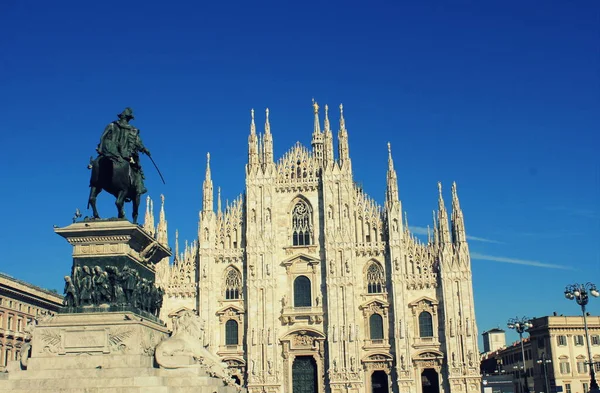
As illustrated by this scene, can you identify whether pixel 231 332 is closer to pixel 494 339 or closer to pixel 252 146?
pixel 252 146

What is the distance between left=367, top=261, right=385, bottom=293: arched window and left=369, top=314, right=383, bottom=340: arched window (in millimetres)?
1865

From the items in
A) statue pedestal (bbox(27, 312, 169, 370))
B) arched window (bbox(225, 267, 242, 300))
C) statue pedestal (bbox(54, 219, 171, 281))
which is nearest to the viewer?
statue pedestal (bbox(27, 312, 169, 370))

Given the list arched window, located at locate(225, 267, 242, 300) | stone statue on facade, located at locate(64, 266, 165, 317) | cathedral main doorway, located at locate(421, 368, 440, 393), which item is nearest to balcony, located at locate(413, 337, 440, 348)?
cathedral main doorway, located at locate(421, 368, 440, 393)

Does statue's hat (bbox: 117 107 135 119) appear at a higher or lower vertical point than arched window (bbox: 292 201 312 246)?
lower

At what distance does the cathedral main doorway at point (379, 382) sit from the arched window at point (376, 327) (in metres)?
2.41

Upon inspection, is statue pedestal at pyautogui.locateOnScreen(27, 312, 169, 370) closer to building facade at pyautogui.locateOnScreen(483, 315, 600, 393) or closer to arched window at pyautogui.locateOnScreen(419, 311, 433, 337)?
arched window at pyautogui.locateOnScreen(419, 311, 433, 337)

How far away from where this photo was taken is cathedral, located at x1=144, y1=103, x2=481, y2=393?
49094mm

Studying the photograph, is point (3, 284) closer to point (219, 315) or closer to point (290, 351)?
point (219, 315)

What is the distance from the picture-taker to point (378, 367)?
49.5 metres

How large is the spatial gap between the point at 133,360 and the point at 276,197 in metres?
38.4

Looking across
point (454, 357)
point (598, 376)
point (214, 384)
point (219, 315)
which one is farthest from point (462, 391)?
point (214, 384)

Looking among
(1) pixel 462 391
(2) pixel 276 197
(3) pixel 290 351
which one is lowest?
(1) pixel 462 391

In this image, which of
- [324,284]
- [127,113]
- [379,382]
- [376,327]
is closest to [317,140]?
[324,284]

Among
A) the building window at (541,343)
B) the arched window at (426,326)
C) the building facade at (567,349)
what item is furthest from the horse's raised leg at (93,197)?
the building window at (541,343)
